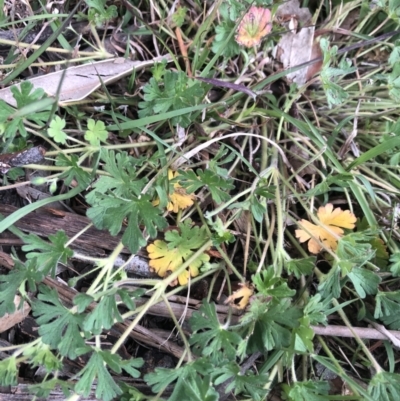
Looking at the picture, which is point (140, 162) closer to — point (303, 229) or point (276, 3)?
point (303, 229)

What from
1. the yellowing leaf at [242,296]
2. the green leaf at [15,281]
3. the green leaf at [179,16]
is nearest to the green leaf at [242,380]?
the yellowing leaf at [242,296]

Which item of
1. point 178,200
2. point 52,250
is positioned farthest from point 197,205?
point 52,250

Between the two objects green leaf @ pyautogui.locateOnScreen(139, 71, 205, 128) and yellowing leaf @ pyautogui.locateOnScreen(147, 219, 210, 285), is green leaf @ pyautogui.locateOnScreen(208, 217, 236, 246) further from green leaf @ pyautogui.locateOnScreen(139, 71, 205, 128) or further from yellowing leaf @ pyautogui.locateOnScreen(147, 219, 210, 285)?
green leaf @ pyautogui.locateOnScreen(139, 71, 205, 128)

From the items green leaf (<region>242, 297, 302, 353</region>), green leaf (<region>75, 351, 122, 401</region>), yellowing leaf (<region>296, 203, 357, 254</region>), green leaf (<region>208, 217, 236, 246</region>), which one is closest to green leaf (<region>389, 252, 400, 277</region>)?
yellowing leaf (<region>296, 203, 357, 254</region>)

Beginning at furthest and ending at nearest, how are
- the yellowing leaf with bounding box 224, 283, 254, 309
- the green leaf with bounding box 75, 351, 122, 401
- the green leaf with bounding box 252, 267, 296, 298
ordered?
Answer: the yellowing leaf with bounding box 224, 283, 254, 309, the green leaf with bounding box 252, 267, 296, 298, the green leaf with bounding box 75, 351, 122, 401

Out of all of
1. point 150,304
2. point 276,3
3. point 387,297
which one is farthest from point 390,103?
point 150,304

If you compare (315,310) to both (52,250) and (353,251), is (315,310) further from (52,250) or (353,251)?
(52,250)

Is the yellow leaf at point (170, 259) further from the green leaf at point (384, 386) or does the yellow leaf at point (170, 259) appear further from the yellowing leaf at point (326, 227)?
the green leaf at point (384, 386)
